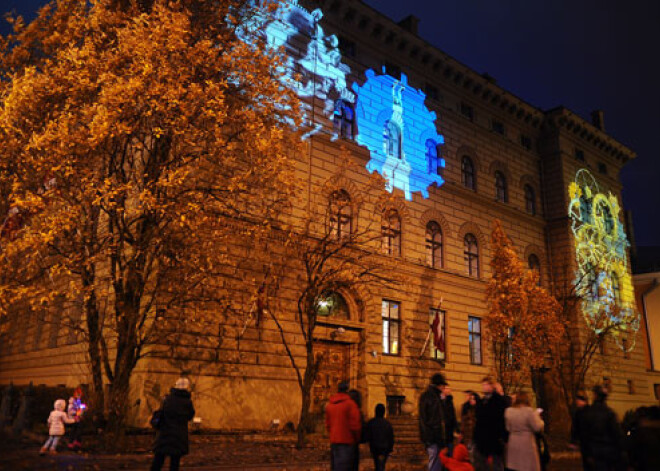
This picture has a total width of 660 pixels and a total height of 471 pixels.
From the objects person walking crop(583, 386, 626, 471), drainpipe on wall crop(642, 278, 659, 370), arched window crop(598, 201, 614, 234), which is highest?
arched window crop(598, 201, 614, 234)

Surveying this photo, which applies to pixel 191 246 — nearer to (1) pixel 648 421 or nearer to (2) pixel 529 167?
(1) pixel 648 421

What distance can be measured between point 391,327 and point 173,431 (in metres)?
16.7

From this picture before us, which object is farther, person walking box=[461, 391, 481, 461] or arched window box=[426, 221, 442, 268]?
arched window box=[426, 221, 442, 268]

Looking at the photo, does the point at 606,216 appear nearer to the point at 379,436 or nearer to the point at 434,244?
the point at 434,244

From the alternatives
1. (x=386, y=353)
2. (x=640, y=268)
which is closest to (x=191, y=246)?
(x=386, y=353)

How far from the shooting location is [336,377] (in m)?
22.9

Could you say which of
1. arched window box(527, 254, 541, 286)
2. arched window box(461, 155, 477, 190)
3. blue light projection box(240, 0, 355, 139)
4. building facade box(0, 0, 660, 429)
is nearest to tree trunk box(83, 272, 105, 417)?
building facade box(0, 0, 660, 429)

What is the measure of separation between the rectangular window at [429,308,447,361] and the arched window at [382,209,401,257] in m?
3.63

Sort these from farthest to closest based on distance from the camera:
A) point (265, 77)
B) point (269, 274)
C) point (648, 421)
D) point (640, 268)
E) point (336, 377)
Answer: point (640, 268), point (336, 377), point (269, 274), point (265, 77), point (648, 421)

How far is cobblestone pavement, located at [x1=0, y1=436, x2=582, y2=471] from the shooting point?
12000 millimetres

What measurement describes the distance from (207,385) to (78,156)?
8391mm

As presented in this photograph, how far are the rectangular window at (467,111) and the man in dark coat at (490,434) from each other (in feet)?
81.5

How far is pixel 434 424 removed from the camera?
10367mm

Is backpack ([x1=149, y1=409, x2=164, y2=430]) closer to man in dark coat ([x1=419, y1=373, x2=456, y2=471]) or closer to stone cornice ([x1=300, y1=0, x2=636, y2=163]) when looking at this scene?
man in dark coat ([x1=419, y1=373, x2=456, y2=471])
